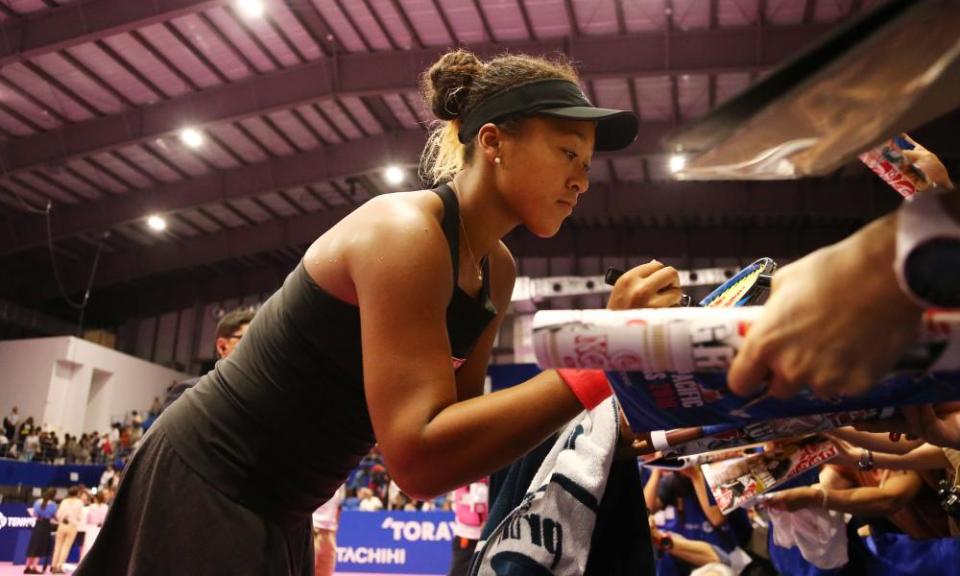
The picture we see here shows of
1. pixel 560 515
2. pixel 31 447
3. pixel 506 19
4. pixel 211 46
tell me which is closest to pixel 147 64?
pixel 211 46

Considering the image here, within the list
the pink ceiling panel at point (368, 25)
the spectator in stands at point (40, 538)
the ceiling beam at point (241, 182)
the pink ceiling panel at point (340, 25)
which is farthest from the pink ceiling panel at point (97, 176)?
the spectator in stands at point (40, 538)

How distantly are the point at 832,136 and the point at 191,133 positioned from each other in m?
12.5

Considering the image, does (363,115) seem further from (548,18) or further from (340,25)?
(548,18)

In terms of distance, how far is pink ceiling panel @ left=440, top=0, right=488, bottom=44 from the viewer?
988cm

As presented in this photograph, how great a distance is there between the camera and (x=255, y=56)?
11094 millimetres

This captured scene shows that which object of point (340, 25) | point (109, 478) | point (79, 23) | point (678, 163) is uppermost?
point (340, 25)

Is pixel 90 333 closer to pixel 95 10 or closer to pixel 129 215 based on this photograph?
pixel 129 215

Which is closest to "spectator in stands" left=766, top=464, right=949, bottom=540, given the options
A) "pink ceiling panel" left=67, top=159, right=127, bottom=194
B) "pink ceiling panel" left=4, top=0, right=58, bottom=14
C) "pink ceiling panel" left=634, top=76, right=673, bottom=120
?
"pink ceiling panel" left=634, top=76, right=673, bottom=120

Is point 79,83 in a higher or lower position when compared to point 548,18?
lower

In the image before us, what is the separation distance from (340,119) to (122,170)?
451 cm

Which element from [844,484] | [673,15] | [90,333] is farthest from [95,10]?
[90,333]

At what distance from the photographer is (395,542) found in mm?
10695

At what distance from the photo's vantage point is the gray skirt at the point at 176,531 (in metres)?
1.23

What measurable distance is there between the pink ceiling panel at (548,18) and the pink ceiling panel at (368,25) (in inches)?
82.2
